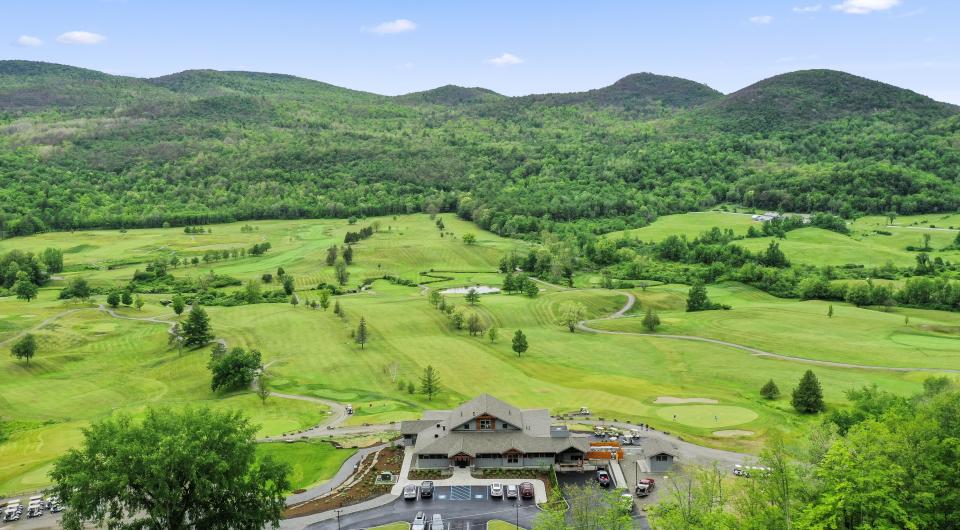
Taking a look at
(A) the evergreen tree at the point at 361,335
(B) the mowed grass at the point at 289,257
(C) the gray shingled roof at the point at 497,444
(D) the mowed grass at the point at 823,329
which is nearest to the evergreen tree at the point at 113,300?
(B) the mowed grass at the point at 289,257

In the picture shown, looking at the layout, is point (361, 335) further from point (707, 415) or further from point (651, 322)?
point (707, 415)

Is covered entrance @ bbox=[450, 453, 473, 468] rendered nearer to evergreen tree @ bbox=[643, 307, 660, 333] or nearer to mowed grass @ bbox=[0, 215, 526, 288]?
evergreen tree @ bbox=[643, 307, 660, 333]

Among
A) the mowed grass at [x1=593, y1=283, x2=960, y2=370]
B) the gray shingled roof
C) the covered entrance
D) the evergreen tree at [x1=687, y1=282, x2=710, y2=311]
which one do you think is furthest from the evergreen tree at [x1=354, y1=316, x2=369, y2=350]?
the evergreen tree at [x1=687, y1=282, x2=710, y2=311]

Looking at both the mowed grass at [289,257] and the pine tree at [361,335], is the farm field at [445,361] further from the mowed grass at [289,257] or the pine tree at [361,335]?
the mowed grass at [289,257]

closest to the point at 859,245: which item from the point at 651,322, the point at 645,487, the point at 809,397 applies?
the point at 651,322

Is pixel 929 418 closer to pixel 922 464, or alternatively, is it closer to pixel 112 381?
pixel 922 464
